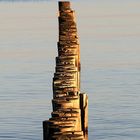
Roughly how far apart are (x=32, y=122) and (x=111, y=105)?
12.8ft

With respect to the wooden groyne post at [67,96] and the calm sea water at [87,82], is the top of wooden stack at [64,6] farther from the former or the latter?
the calm sea water at [87,82]

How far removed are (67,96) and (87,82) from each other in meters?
23.9

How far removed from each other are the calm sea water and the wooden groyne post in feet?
23.3

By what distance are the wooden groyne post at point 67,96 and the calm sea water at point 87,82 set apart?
711 centimetres

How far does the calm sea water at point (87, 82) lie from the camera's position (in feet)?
86.6

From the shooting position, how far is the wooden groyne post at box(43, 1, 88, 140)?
10.6 meters

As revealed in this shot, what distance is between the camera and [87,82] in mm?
36312

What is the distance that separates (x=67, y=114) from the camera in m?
11.1

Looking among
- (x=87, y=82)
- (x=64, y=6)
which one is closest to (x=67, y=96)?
(x=64, y=6)

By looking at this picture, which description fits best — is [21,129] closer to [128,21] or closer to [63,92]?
[63,92]

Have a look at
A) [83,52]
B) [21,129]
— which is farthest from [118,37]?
[21,129]

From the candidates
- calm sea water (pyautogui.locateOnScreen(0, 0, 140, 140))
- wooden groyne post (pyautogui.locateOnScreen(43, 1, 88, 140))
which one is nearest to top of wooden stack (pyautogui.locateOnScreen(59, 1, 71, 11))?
wooden groyne post (pyautogui.locateOnScreen(43, 1, 88, 140))

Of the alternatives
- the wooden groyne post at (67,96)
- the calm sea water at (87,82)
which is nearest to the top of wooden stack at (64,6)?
the wooden groyne post at (67,96)

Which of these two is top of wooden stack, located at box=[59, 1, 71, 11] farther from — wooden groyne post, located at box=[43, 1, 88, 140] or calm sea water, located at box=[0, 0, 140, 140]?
calm sea water, located at box=[0, 0, 140, 140]
